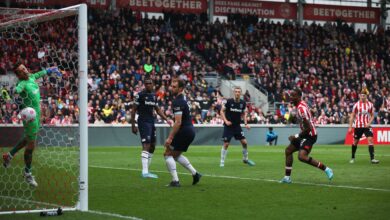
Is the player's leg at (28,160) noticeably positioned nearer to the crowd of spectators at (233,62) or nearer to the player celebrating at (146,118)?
the player celebrating at (146,118)

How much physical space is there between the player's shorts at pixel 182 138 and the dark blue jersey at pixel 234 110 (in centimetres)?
720

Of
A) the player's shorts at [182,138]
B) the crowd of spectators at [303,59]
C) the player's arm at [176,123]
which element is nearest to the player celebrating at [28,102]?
the player's arm at [176,123]

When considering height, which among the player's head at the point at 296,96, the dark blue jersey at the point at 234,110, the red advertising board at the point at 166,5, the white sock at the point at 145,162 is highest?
the red advertising board at the point at 166,5

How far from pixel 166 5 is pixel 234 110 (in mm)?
27462

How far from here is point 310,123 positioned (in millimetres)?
14648

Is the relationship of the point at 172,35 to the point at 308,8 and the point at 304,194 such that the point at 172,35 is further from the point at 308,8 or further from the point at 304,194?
the point at 304,194

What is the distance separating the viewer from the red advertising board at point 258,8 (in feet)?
163

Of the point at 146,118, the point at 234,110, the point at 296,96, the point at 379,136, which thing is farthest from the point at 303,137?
the point at 379,136

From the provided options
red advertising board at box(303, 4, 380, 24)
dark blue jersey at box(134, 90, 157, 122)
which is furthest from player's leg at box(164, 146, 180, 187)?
red advertising board at box(303, 4, 380, 24)

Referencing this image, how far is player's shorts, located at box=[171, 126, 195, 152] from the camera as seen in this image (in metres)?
14.0

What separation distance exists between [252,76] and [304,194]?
109ft

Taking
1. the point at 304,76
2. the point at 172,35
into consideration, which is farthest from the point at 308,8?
the point at 172,35

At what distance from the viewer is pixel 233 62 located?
4600cm

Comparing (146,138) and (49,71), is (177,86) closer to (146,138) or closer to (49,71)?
(49,71)
